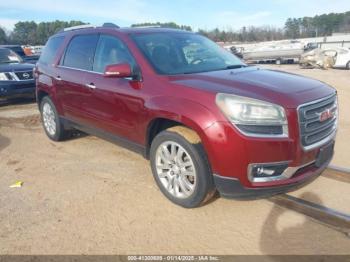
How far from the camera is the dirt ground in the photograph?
3.08 metres

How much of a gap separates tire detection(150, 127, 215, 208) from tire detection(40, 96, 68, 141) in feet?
8.89

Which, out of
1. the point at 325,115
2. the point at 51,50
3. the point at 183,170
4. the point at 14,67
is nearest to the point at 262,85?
the point at 325,115

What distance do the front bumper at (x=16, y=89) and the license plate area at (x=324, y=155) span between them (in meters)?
8.58

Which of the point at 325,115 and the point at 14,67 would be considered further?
the point at 14,67

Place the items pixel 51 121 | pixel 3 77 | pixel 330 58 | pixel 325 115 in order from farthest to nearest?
pixel 330 58 → pixel 3 77 → pixel 51 121 → pixel 325 115

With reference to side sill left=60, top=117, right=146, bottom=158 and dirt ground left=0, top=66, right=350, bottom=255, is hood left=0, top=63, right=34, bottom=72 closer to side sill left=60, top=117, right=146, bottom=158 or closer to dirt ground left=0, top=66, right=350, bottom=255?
side sill left=60, top=117, right=146, bottom=158

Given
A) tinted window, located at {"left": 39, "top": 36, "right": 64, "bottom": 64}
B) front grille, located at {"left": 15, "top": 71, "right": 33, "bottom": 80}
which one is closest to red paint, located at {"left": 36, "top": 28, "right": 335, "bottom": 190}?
tinted window, located at {"left": 39, "top": 36, "right": 64, "bottom": 64}

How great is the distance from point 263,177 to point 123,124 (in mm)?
1867

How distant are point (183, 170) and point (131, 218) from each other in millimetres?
711

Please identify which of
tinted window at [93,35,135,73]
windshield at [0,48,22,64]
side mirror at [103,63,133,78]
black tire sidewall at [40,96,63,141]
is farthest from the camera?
windshield at [0,48,22,64]

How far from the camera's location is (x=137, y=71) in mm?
4000

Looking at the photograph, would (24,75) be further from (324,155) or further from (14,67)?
(324,155)

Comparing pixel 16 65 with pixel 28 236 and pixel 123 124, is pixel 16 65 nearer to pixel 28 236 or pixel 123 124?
pixel 123 124

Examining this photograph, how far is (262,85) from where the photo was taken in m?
3.45
